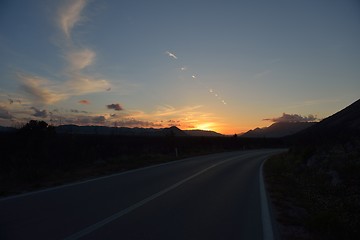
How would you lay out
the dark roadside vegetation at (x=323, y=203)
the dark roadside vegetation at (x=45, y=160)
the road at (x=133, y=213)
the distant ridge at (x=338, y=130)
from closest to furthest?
1. the road at (x=133, y=213)
2. the dark roadside vegetation at (x=323, y=203)
3. the dark roadside vegetation at (x=45, y=160)
4. the distant ridge at (x=338, y=130)

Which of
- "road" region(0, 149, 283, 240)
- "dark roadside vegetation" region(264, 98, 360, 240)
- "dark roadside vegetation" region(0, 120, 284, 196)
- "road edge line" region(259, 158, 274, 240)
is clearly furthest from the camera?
"dark roadside vegetation" region(0, 120, 284, 196)

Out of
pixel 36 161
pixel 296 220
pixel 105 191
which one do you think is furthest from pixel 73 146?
pixel 296 220

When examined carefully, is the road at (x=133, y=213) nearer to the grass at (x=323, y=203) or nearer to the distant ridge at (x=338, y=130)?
the grass at (x=323, y=203)

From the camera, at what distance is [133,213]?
895 cm

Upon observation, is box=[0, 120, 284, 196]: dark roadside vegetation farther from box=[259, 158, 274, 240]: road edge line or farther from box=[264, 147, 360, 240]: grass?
box=[264, 147, 360, 240]: grass

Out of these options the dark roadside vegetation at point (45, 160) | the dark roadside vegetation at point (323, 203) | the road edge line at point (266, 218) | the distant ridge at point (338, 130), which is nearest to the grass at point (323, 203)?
the dark roadside vegetation at point (323, 203)

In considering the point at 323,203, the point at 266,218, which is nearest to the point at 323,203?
the point at 323,203

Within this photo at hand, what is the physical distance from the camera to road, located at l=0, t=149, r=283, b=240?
7191 mm

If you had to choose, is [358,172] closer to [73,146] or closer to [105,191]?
[105,191]

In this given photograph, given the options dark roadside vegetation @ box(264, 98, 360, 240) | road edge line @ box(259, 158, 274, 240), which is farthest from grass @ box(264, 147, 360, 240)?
road edge line @ box(259, 158, 274, 240)

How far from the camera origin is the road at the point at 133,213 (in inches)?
283

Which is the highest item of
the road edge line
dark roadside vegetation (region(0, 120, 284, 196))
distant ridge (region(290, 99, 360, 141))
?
distant ridge (region(290, 99, 360, 141))

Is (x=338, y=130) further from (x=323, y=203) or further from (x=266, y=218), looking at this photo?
(x=266, y=218)

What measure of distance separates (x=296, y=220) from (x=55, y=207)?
557 cm
